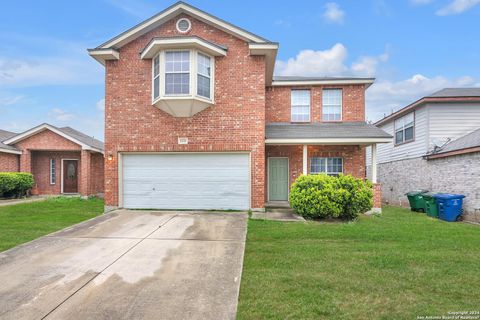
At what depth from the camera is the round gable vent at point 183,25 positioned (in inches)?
459

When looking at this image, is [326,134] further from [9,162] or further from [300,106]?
[9,162]

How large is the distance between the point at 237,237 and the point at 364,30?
14364 mm

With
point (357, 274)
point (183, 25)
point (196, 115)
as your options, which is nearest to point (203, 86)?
point (196, 115)

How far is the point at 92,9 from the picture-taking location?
14.6 metres

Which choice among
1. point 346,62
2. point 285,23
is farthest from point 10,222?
point 346,62

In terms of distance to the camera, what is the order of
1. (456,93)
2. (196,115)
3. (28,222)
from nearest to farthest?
(28,222)
(196,115)
(456,93)

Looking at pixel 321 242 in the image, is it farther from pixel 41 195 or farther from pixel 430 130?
pixel 41 195

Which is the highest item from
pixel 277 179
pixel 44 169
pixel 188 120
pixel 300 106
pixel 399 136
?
pixel 300 106

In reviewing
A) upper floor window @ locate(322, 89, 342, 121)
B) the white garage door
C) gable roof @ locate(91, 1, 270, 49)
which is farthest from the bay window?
upper floor window @ locate(322, 89, 342, 121)

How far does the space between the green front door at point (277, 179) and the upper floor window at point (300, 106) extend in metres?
2.15

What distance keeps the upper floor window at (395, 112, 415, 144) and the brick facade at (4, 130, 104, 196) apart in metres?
18.2

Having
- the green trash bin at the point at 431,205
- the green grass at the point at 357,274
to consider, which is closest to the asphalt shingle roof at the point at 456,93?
the green trash bin at the point at 431,205

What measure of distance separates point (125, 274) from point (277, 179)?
383 inches

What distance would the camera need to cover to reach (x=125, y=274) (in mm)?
5164
